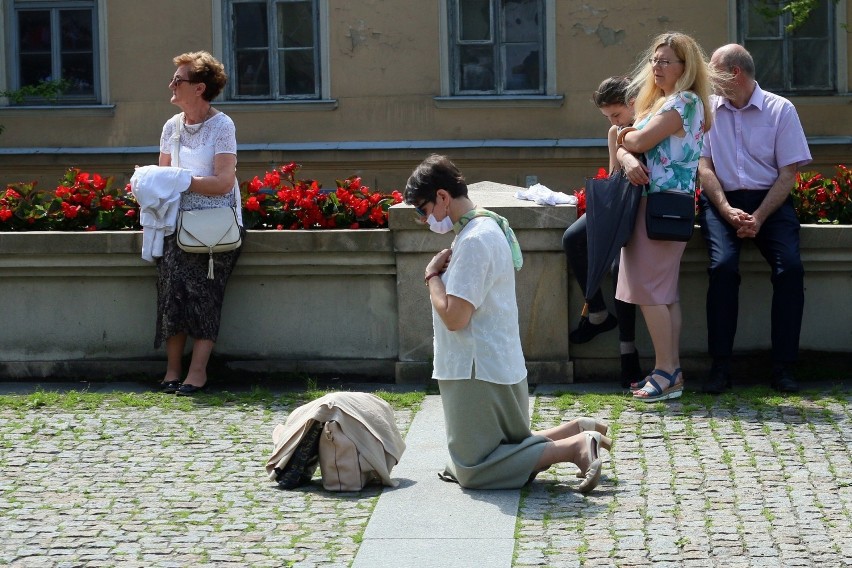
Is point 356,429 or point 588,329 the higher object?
point 588,329

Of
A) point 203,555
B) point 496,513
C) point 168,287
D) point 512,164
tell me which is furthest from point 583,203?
point 512,164

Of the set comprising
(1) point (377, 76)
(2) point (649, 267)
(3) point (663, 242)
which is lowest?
(2) point (649, 267)

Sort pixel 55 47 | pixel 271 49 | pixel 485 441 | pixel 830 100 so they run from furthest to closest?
1. pixel 55 47
2. pixel 271 49
3. pixel 830 100
4. pixel 485 441

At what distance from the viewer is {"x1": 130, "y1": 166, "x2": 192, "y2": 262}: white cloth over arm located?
25.6ft

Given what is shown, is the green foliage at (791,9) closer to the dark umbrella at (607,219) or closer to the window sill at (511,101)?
the window sill at (511,101)

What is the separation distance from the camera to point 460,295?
557cm

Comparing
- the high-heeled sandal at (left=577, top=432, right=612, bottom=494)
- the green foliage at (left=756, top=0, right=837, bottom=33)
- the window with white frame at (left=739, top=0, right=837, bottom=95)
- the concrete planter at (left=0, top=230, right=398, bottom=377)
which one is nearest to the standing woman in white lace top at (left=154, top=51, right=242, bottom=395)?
the concrete planter at (left=0, top=230, right=398, bottom=377)

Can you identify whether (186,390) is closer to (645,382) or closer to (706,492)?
(645,382)

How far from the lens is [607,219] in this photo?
738 cm

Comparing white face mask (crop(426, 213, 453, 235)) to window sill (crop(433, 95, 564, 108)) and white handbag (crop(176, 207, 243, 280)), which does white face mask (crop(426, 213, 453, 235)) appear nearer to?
white handbag (crop(176, 207, 243, 280))

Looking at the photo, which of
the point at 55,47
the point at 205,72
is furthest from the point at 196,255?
the point at 55,47

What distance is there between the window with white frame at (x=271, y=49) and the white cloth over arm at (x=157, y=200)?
29.6ft

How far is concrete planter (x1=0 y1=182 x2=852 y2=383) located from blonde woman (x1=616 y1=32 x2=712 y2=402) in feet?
1.67

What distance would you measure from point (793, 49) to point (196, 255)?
411 inches
